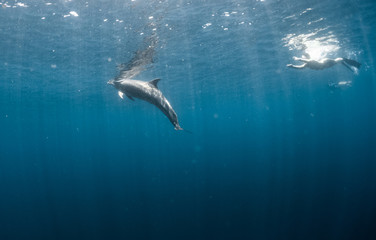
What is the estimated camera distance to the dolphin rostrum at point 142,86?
19.2 ft

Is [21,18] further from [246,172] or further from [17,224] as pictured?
[246,172]

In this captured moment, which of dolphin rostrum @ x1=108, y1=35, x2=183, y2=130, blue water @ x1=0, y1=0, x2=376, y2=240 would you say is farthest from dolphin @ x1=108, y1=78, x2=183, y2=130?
blue water @ x1=0, y1=0, x2=376, y2=240

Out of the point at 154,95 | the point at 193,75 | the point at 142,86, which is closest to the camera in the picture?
the point at 154,95

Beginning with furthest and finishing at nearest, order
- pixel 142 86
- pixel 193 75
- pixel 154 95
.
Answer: pixel 193 75 → pixel 142 86 → pixel 154 95

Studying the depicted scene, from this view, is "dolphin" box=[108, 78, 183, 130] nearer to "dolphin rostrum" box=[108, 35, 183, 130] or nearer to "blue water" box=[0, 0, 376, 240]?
"dolphin rostrum" box=[108, 35, 183, 130]

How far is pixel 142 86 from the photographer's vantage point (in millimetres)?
6430

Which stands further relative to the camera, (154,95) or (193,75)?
(193,75)

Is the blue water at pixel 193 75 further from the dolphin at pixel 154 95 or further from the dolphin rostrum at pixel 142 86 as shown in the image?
the dolphin at pixel 154 95

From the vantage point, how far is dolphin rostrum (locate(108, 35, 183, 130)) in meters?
5.84

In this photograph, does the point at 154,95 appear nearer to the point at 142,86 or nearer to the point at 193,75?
the point at 142,86

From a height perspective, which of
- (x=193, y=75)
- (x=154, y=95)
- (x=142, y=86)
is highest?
(x=193, y=75)

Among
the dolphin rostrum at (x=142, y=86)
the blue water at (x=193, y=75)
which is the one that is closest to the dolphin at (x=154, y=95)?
the dolphin rostrum at (x=142, y=86)

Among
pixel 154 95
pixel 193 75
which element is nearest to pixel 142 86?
pixel 154 95

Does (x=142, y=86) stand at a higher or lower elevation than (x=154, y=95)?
higher
